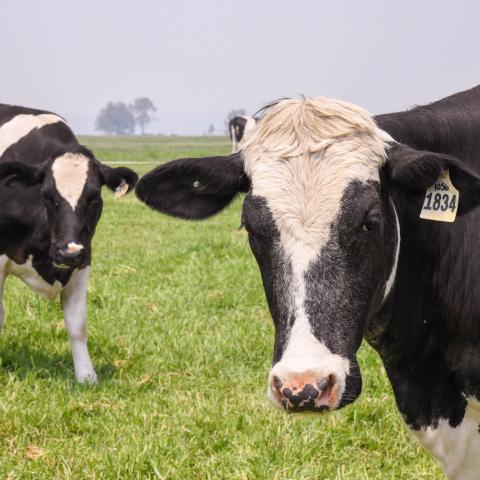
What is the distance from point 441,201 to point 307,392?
0.99 metres

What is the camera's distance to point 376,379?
566 cm

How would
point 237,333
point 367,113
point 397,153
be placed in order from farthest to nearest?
point 237,333, point 367,113, point 397,153

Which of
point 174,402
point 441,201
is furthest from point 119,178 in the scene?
point 441,201

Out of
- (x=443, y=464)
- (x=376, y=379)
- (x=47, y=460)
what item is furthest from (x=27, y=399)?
(x=443, y=464)

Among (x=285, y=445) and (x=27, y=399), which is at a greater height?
(x=285, y=445)

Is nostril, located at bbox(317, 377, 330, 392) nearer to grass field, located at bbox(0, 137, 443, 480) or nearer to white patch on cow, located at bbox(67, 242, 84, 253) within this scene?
grass field, located at bbox(0, 137, 443, 480)

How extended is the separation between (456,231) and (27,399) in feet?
11.0

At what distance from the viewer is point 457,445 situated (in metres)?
3.68

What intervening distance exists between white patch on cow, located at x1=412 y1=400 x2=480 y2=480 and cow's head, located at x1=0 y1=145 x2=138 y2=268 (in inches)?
141

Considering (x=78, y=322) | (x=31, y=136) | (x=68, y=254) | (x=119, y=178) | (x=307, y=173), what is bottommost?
(x=78, y=322)

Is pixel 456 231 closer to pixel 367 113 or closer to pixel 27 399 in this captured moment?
pixel 367 113

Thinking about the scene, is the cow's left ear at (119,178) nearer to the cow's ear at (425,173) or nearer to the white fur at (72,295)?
the white fur at (72,295)

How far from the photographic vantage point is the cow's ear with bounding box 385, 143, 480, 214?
307cm

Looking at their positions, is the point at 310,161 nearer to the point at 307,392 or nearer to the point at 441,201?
the point at 441,201
